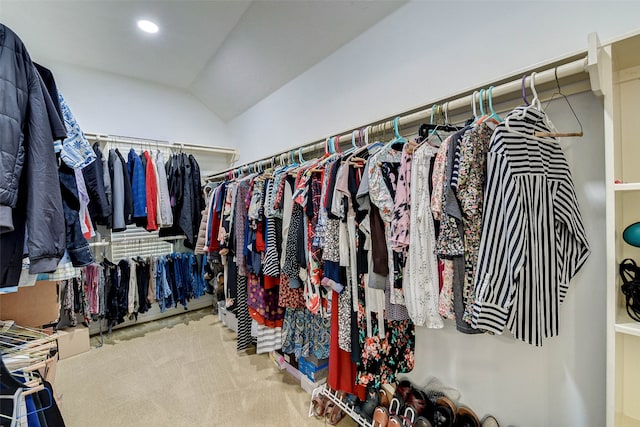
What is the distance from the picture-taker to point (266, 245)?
1.82 m

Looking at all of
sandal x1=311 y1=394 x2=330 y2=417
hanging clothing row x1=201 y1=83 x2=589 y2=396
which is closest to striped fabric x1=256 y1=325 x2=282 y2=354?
hanging clothing row x1=201 y1=83 x2=589 y2=396

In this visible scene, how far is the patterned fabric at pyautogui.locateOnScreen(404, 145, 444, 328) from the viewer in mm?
1066

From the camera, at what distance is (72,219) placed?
1094 millimetres

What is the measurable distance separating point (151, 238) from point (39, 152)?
8.95ft

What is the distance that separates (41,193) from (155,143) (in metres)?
2.78

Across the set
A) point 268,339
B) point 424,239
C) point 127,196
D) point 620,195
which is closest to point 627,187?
point 620,195

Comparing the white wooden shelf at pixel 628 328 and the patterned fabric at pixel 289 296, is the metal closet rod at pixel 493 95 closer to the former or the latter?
the white wooden shelf at pixel 628 328

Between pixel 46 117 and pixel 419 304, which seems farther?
pixel 419 304

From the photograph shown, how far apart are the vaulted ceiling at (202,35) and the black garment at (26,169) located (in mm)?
1604

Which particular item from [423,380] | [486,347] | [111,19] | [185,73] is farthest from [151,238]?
A: [486,347]

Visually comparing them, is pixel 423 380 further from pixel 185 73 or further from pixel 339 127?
pixel 185 73

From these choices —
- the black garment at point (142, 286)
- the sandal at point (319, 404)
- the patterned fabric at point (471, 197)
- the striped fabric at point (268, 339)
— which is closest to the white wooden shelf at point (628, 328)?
the patterned fabric at point (471, 197)

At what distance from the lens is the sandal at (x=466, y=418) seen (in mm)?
1270

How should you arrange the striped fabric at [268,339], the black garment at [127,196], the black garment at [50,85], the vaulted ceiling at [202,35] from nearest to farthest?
the black garment at [50,85] → the vaulted ceiling at [202,35] → the striped fabric at [268,339] → the black garment at [127,196]
